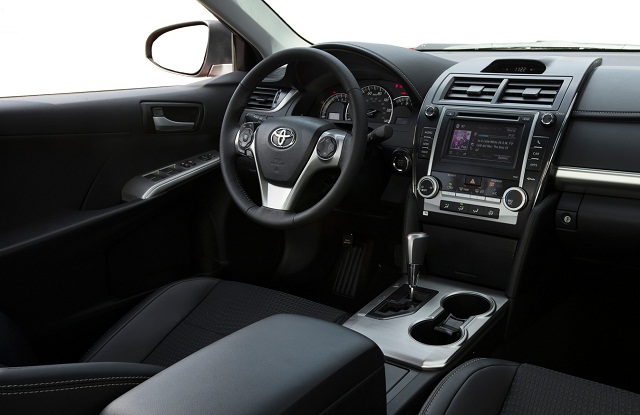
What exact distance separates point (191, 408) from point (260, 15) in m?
1.84

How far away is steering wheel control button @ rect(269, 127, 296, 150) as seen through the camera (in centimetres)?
171

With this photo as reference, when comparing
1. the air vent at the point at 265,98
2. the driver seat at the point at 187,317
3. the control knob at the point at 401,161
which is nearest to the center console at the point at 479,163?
the control knob at the point at 401,161

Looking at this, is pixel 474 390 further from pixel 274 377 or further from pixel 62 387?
pixel 62 387

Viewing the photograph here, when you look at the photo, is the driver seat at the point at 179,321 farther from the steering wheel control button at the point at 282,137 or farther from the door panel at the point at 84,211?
the steering wheel control button at the point at 282,137

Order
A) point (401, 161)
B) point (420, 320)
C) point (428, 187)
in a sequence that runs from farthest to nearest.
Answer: point (401, 161) → point (428, 187) → point (420, 320)

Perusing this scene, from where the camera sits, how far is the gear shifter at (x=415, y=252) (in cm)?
167

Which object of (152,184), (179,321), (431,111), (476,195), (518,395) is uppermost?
(431,111)

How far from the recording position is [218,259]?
2.26 metres

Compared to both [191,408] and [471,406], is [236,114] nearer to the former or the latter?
[471,406]

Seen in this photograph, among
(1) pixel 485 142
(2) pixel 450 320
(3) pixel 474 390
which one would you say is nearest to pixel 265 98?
(1) pixel 485 142

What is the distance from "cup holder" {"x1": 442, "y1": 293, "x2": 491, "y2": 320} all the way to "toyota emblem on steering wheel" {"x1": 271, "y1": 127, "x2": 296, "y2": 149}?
2.04ft

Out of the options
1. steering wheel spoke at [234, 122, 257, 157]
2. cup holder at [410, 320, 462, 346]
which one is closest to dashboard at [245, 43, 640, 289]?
cup holder at [410, 320, 462, 346]

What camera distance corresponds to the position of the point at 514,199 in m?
1.67

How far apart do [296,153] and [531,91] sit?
687 millimetres
